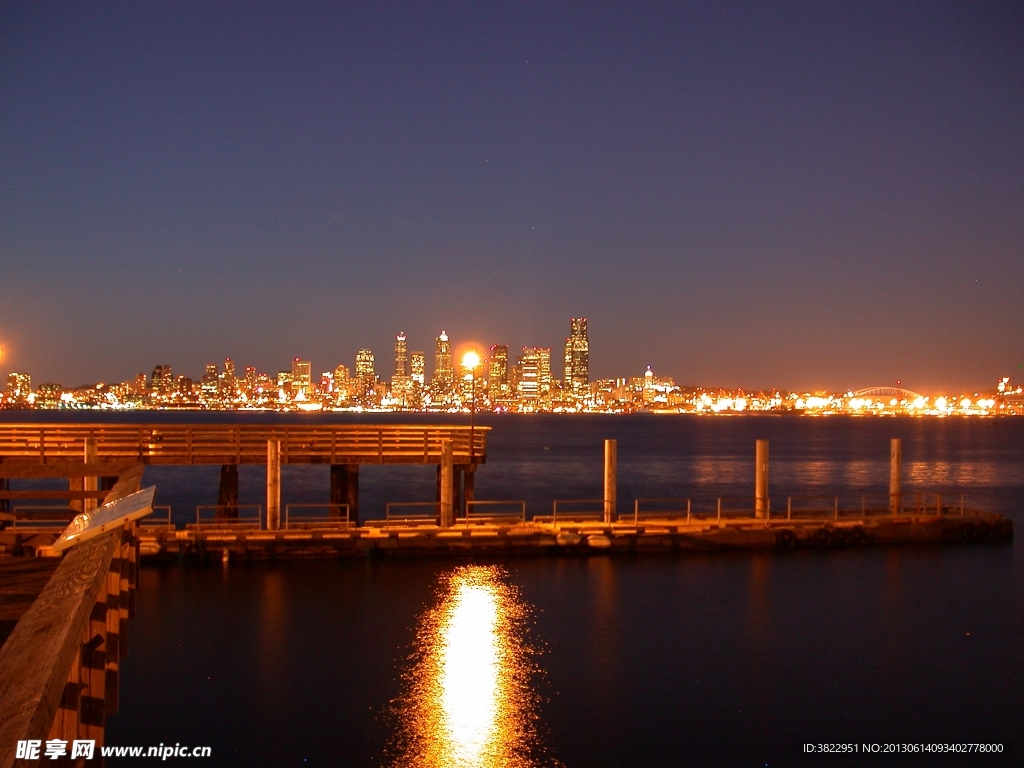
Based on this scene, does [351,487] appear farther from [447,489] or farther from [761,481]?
[761,481]

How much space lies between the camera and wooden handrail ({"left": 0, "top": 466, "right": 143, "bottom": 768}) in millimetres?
3396

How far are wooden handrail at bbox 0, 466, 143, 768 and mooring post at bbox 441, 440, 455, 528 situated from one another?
2357cm

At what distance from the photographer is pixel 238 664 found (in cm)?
1842

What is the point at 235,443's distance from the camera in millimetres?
A: 29578

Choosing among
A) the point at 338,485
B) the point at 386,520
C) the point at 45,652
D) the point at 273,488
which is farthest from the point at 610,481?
the point at 45,652

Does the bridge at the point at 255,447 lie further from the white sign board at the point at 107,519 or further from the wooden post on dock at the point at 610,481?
the white sign board at the point at 107,519

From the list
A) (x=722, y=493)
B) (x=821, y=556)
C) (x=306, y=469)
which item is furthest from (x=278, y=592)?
(x=306, y=469)

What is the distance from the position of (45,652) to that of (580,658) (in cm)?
1661

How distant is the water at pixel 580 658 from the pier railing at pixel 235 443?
13.4 feet

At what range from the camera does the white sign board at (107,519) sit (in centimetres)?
612

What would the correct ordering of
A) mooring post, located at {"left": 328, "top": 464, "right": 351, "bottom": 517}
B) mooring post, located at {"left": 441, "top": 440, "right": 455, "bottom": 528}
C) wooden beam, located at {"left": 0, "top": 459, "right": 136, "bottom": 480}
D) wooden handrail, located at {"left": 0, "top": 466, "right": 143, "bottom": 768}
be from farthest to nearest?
mooring post, located at {"left": 328, "top": 464, "right": 351, "bottom": 517}, mooring post, located at {"left": 441, "top": 440, "right": 455, "bottom": 528}, wooden beam, located at {"left": 0, "top": 459, "right": 136, "bottom": 480}, wooden handrail, located at {"left": 0, "top": 466, "right": 143, "bottom": 768}

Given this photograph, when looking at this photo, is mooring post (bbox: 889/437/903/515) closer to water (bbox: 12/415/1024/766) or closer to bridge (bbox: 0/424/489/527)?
water (bbox: 12/415/1024/766)

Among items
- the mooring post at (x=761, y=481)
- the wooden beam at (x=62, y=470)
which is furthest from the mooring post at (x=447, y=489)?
the wooden beam at (x=62, y=470)

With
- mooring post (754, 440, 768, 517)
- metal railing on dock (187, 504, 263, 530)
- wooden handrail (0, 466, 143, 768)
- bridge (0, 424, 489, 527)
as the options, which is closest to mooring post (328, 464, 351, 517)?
bridge (0, 424, 489, 527)
